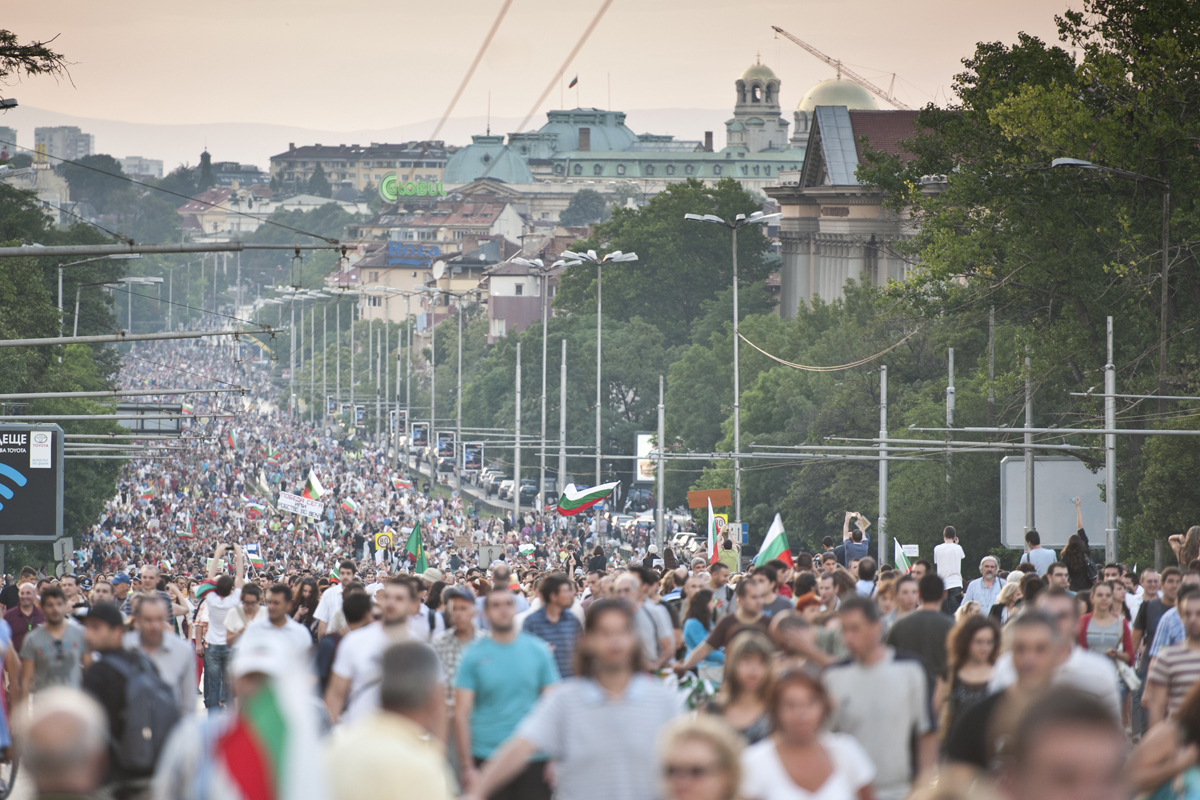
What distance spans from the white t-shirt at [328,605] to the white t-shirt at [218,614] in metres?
1.29

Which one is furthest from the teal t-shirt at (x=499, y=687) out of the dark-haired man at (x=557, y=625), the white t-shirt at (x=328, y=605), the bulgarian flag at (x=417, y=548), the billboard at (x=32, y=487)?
the billboard at (x=32, y=487)

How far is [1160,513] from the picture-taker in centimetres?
3356

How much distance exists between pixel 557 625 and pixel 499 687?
1899 mm

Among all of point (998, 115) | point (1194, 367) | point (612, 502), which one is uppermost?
point (998, 115)

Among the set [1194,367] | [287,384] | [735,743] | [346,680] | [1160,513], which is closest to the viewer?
[735,743]

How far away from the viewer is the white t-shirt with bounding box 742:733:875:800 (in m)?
7.01

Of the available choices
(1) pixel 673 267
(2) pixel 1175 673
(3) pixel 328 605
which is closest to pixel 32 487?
(3) pixel 328 605

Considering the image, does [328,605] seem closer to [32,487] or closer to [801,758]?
[801,758]

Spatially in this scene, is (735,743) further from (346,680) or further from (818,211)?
(818,211)

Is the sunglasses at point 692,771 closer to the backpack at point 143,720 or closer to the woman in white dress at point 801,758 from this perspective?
the woman in white dress at point 801,758

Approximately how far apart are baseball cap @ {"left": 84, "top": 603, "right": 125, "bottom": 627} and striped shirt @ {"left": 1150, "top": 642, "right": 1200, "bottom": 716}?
17.0 feet

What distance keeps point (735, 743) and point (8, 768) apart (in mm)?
10624

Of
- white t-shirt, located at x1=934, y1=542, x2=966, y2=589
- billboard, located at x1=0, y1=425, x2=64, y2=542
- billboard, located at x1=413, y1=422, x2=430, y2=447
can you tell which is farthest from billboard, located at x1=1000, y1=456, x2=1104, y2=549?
billboard, located at x1=413, y1=422, x2=430, y2=447

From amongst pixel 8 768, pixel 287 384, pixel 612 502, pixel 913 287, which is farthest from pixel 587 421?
pixel 287 384
